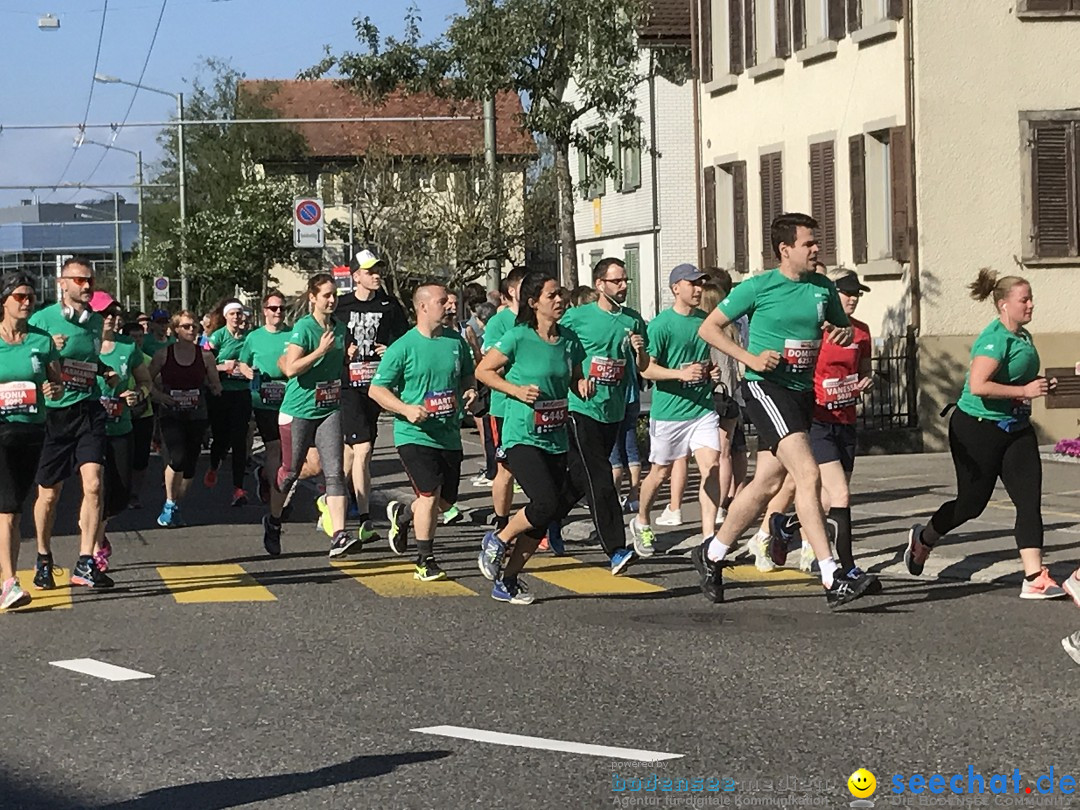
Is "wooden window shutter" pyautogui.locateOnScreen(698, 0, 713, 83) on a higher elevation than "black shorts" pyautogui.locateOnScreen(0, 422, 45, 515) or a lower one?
higher

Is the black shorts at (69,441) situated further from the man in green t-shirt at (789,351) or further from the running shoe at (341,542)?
the man in green t-shirt at (789,351)

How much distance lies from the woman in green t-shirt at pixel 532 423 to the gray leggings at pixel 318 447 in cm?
243

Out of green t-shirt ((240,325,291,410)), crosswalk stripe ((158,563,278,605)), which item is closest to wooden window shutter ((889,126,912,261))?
green t-shirt ((240,325,291,410))

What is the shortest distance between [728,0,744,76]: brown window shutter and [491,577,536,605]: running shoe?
1952 cm

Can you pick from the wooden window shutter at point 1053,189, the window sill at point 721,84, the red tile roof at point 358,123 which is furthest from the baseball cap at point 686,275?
the red tile roof at point 358,123

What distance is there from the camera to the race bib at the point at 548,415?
1179cm

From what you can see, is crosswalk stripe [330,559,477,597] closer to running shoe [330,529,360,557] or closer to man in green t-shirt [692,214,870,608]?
running shoe [330,529,360,557]

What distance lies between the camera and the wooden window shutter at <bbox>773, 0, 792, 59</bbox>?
28359mm

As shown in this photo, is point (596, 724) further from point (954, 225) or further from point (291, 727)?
point (954, 225)

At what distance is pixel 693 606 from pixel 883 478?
354 inches

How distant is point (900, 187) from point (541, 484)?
1430 centimetres

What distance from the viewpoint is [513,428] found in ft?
39.2

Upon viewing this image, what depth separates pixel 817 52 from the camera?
89.0 feet

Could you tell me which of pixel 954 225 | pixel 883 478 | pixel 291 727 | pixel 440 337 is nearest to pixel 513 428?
pixel 440 337
